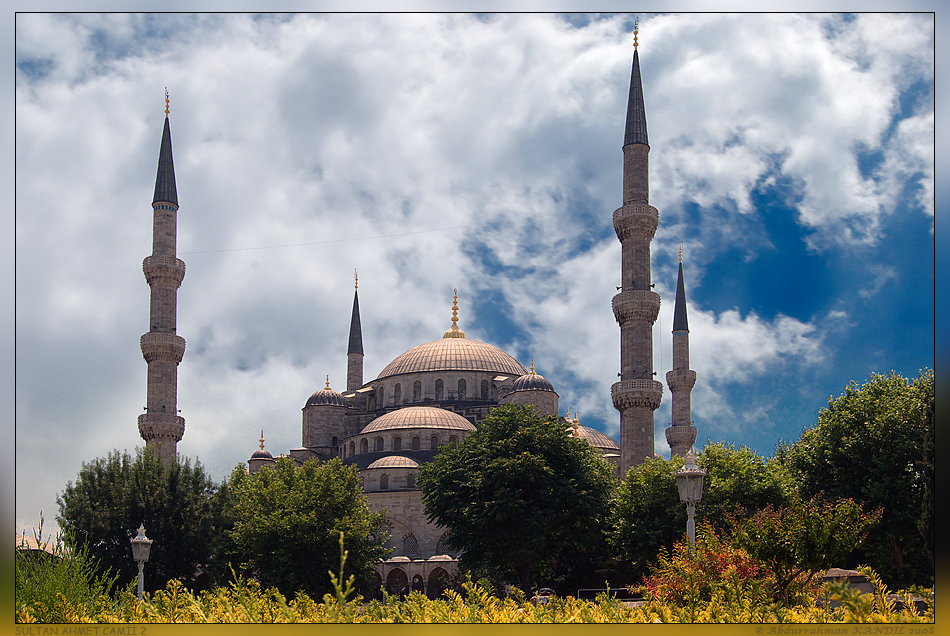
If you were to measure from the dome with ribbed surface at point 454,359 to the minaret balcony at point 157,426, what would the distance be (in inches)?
785

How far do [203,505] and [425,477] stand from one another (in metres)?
9.47

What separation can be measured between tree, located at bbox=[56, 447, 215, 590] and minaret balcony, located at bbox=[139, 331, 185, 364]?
352 inches

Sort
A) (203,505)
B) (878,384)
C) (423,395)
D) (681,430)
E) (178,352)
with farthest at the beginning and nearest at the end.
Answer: (423,395)
(681,430)
(178,352)
(203,505)
(878,384)

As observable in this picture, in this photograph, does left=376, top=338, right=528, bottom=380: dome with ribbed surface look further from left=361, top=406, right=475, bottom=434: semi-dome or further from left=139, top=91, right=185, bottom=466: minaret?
left=139, top=91, right=185, bottom=466: minaret

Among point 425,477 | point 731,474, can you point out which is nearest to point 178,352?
point 425,477

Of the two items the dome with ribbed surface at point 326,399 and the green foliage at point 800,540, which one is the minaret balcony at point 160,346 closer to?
the dome with ribbed surface at point 326,399

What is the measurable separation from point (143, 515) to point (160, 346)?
39.2ft

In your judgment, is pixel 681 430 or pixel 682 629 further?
pixel 681 430

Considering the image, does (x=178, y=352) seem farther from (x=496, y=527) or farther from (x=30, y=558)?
(x=30, y=558)

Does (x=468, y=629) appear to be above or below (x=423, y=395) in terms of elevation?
below

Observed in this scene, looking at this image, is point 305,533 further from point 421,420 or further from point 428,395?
point 428,395

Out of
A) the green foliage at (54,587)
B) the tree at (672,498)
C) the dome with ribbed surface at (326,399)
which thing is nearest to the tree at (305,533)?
the tree at (672,498)

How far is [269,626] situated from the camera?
7594 mm

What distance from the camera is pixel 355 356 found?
68562mm
